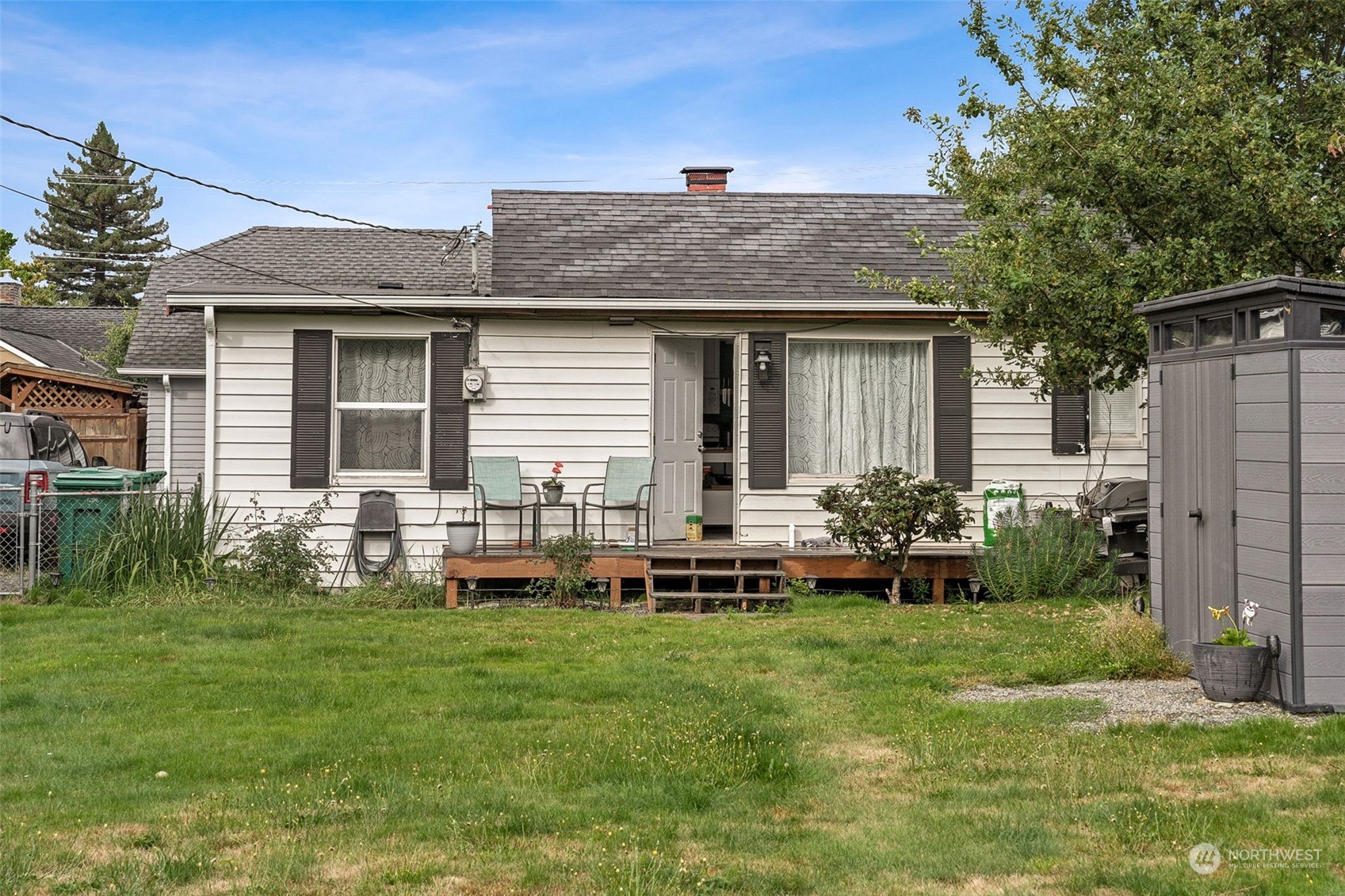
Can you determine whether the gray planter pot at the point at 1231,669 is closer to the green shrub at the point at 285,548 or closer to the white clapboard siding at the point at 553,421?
the white clapboard siding at the point at 553,421

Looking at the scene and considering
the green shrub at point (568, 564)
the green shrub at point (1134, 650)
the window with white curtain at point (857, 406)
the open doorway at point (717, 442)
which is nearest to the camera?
the green shrub at point (1134, 650)

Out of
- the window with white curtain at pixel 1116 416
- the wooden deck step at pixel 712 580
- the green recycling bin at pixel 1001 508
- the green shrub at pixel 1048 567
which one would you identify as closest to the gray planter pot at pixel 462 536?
the wooden deck step at pixel 712 580

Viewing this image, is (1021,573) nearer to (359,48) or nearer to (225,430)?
(225,430)

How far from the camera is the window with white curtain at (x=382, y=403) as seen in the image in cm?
1172

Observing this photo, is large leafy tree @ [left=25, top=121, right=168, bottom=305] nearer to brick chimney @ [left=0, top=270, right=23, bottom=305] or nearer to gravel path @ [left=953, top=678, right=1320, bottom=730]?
brick chimney @ [left=0, top=270, right=23, bottom=305]

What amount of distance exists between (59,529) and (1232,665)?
972 cm

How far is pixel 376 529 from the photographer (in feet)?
37.7

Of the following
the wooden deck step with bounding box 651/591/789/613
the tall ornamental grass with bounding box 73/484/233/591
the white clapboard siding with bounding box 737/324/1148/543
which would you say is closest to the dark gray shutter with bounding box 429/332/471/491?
the tall ornamental grass with bounding box 73/484/233/591

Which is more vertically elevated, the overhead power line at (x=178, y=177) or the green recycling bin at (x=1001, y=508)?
the overhead power line at (x=178, y=177)

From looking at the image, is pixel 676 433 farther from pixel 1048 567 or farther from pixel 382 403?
pixel 1048 567

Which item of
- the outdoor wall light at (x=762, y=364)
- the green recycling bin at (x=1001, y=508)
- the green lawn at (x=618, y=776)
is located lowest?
the green lawn at (x=618, y=776)

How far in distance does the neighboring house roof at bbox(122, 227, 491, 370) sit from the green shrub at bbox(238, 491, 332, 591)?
2125mm

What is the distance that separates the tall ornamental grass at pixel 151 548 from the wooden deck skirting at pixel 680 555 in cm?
223

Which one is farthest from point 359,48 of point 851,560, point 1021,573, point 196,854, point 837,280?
point 196,854
